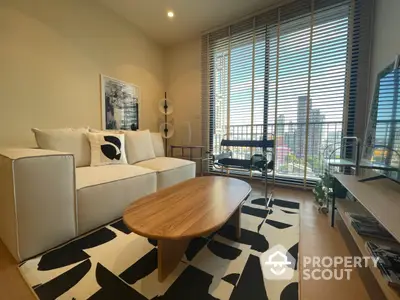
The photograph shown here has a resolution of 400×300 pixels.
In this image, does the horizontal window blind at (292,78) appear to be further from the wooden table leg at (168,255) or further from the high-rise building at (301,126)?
the wooden table leg at (168,255)

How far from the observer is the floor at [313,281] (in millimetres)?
905

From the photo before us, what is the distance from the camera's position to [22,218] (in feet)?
3.53

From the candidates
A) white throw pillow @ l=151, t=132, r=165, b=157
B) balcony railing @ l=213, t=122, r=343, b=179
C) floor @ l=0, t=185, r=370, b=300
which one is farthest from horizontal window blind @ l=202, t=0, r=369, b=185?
white throw pillow @ l=151, t=132, r=165, b=157

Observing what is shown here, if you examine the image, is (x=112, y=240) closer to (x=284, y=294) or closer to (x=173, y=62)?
(x=284, y=294)

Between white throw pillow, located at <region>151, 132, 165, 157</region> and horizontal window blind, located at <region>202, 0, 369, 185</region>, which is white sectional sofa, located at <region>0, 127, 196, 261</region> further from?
horizontal window blind, located at <region>202, 0, 369, 185</region>

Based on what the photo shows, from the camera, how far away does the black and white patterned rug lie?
891 mm

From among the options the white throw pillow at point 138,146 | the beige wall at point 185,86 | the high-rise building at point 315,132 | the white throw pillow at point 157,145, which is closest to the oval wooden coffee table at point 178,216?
the white throw pillow at point 138,146

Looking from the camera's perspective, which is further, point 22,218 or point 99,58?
point 99,58

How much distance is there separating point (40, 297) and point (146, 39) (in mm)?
3655

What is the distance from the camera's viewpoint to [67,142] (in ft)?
6.06

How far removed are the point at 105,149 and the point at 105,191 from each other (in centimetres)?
68

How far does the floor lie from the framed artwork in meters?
1.93

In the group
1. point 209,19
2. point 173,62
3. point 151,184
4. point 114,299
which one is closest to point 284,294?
point 114,299

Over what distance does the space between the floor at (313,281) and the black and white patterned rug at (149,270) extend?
0.15ft
